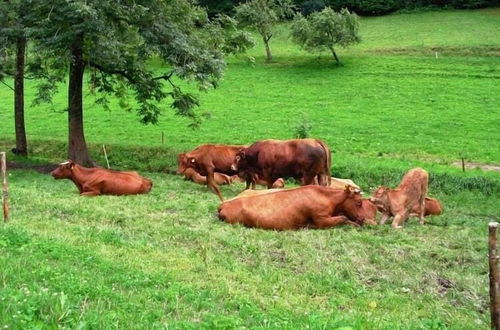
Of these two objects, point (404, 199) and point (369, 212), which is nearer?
point (369, 212)

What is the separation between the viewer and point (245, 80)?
4872 centimetres

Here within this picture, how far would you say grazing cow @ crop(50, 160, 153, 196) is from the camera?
674 inches

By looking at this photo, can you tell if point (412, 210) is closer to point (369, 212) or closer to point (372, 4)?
point (369, 212)

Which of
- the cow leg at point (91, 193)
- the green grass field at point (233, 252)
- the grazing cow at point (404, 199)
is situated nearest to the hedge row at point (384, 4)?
the green grass field at point (233, 252)

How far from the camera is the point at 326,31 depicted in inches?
2002

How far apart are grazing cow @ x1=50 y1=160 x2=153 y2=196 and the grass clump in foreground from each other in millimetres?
2985

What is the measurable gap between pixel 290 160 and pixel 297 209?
4227 millimetres

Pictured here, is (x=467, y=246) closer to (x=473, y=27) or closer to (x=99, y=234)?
(x=99, y=234)

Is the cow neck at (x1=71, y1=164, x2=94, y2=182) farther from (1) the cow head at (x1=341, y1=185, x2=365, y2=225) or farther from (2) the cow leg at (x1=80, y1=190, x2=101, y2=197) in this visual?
(1) the cow head at (x1=341, y1=185, x2=365, y2=225)

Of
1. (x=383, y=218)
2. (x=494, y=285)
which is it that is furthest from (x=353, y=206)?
(x=494, y=285)

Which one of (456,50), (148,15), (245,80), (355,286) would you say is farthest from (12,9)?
(456,50)

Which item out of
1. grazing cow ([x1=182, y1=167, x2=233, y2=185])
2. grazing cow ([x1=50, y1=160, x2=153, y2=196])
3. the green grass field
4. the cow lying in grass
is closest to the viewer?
the green grass field

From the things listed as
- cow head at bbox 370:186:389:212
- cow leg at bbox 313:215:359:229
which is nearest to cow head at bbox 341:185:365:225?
cow leg at bbox 313:215:359:229

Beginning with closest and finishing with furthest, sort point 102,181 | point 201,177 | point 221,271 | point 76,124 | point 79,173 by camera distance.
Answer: point 221,271 → point 102,181 → point 79,173 → point 201,177 → point 76,124
